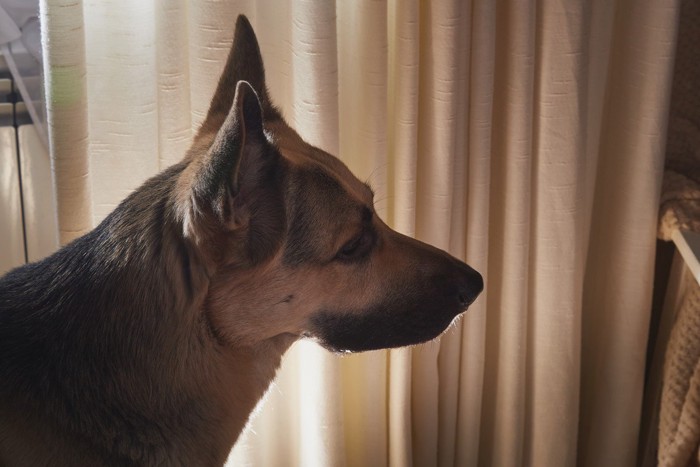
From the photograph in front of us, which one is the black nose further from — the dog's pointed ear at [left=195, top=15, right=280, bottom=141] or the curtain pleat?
the curtain pleat

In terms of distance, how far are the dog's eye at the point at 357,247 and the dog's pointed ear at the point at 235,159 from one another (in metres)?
0.22

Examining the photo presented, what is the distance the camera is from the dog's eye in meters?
1.43

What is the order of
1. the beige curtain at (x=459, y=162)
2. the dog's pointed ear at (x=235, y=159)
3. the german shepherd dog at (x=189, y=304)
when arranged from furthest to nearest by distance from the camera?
the beige curtain at (x=459, y=162) → the german shepherd dog at (x=189, y=304) → the dog's pointed ear at (x=235, y=159)

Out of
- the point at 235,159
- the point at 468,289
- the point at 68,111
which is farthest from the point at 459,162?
the point at 235,159

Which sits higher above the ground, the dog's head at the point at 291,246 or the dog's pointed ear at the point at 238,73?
the dog's pointed ear at the point at 238,73

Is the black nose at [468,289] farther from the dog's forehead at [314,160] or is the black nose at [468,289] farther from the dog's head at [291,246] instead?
the dog's forehead at [314,160]

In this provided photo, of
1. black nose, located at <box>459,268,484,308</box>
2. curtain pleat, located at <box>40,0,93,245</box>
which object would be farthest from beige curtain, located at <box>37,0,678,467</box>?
black nose, located at <box>459,268,484,308</box>

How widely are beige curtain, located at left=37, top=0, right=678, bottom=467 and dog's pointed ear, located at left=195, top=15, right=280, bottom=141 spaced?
0.20 m

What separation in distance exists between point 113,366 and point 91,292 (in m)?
0.11

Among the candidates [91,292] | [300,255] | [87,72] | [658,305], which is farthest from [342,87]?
[658,305]

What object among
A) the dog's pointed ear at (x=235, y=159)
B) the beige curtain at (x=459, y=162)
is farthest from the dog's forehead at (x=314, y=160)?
the beige curtain at (x=459, y=162)

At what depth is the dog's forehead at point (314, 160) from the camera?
1.42m

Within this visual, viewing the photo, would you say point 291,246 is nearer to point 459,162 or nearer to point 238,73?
point 238,73

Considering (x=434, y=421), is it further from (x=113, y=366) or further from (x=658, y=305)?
(x=113, y=366)
